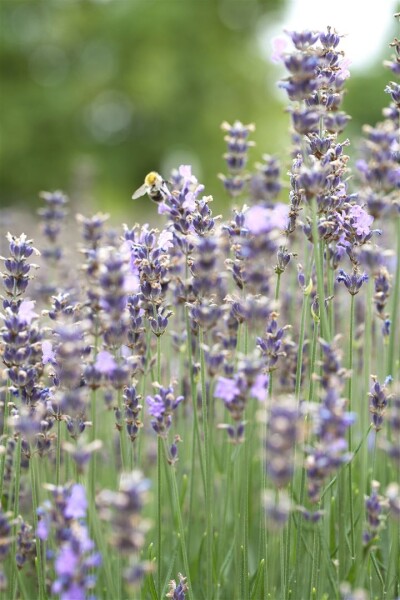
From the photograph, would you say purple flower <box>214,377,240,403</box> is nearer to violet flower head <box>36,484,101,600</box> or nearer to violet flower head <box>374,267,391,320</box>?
violet flower head <box>36,484,101,600</box>

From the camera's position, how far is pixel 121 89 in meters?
19.7

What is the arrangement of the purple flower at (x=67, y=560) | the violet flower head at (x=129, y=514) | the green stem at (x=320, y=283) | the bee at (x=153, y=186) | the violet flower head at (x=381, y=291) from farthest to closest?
the bee at (x=153, y=186) → the violet flower head at (x=381, y=291) → the green stem at (x=320, y=283) → the purple flower at (x=67, y=560) → the violet flower head at (x=129, y=514)

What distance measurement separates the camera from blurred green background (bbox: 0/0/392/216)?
19.6 meters

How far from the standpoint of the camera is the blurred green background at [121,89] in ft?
64.4

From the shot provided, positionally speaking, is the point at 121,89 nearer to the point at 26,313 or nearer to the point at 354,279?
the point at 354,279

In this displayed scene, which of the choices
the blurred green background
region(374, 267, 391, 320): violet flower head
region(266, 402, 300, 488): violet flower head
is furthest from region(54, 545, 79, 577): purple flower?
the blurred green background

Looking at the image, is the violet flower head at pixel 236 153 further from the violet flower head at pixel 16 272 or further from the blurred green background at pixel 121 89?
the blurred green background at pixel 121 89

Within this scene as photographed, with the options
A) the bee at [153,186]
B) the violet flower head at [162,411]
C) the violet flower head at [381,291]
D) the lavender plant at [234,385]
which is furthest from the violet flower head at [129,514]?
the bee at [153,186]

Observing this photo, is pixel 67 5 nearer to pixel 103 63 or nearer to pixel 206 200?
pixel 103 63

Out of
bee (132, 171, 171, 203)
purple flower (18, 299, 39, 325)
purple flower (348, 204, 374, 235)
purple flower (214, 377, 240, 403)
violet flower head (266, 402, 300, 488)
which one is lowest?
violet flower head (266, 402, 300, 488)

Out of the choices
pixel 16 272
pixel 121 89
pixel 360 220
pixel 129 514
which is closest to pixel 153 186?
pixel 16 272

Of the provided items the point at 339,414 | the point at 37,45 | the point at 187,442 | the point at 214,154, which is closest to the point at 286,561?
the point at 339,414

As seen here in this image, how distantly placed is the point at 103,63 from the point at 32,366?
62.8 ft

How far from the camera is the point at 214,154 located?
1997 centimetres
